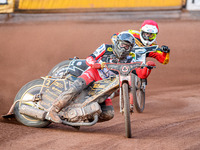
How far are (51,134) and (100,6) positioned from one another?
993cm

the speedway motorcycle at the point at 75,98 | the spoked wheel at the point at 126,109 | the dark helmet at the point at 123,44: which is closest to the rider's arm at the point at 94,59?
the speedway motorcycle at the point at 75,98

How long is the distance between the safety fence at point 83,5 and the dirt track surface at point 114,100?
1.90 feet

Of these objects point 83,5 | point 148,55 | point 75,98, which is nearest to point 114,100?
point 148,55

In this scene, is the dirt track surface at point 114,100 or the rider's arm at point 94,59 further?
the rider's arm at point 94,59

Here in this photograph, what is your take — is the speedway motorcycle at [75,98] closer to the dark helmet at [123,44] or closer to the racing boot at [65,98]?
the racing boot at [65,98]

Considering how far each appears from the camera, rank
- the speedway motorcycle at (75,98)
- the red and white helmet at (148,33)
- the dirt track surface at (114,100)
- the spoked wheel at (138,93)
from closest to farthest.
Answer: the dirt track surface at (114,100) < the speedway motorcycle at (75,98) < the spoked wheel at (138,93) < the red and white helmet at (148,33)

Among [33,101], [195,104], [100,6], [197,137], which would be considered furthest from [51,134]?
[100,6]

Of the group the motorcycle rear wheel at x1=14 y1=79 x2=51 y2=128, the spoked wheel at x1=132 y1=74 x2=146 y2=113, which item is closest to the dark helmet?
the motorcycle rear wheel at x1=14 y1=79 x2=51 y2=128

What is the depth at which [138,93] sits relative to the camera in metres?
9.28

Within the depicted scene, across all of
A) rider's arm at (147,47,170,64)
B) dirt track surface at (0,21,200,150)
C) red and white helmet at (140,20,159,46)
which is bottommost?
dirt track surface at (0,21,200,150)

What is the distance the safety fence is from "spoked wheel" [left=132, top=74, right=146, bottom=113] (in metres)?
6.63

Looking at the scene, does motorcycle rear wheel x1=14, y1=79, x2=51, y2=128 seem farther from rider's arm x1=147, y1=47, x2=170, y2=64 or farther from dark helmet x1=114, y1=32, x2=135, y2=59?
rider's arm x1=147, y1=47, x2=170, y2=64

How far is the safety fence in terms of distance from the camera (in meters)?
15.1

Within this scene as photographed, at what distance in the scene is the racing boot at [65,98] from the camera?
6.50m
